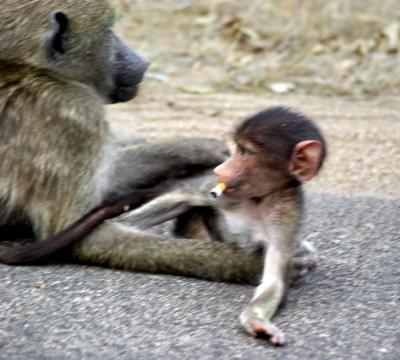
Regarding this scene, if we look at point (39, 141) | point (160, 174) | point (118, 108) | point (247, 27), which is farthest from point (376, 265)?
point (247, 27)

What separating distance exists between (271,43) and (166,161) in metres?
4.46

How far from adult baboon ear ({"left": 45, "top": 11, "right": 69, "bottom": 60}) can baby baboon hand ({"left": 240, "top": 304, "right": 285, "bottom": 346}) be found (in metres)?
1.58

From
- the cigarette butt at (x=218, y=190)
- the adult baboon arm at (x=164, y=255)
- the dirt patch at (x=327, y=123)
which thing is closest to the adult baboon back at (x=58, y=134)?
the adult baboon arm at (x=164, y=255)

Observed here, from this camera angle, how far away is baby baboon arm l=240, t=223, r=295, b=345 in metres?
3.66

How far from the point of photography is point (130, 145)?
5.47 meters

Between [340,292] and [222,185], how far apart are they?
65cm

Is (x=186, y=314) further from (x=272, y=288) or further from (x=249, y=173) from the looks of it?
(x=249, y=173)

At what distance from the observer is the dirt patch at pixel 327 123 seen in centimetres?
674

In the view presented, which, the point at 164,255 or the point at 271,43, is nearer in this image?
the point at 164,255

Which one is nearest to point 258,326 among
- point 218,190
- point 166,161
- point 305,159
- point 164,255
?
point 218,190

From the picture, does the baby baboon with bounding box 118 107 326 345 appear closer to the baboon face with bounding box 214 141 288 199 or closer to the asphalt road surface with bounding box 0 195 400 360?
the baboon face with bounding box 214 141 288 199

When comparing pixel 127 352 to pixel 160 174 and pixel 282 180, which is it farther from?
pixel 160 174

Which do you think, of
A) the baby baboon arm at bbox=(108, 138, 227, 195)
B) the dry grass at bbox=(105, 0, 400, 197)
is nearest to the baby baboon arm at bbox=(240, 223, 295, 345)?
the baby baboon arm at bbox=(108, 138, 227, 195)

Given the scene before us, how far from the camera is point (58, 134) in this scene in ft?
15.1
